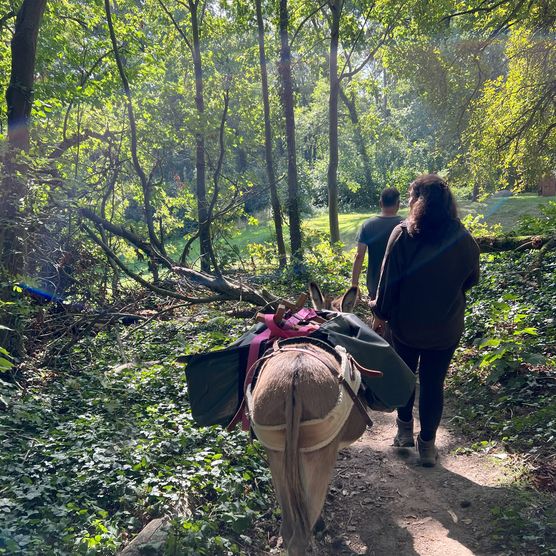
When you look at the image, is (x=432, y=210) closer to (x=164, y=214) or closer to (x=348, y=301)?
(x=348, y=301)

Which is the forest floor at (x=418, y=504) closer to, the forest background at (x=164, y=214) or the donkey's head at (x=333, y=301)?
the forest background at (x=164, y=214)

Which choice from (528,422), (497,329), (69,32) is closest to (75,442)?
(528,422)

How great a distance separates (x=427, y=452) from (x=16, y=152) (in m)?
5.45

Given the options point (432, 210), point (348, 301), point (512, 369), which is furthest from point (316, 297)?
point (512, 369)

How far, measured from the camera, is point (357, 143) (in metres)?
33.7

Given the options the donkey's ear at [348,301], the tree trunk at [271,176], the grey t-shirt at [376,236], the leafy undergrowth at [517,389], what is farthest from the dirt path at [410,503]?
the tree trunk at [271,176]

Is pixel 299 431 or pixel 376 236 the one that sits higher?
pixel 376 236

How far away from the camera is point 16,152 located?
5.84m

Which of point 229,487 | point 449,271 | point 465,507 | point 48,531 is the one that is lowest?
point 465,507

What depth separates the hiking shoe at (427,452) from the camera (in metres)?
4.04

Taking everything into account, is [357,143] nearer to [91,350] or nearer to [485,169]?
[485,169]

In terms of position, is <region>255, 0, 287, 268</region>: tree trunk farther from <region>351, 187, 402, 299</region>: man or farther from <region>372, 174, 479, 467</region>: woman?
<region>372, 174, 479, 467</region>: woman

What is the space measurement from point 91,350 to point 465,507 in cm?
501

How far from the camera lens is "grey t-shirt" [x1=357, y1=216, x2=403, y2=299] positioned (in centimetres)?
529
